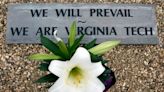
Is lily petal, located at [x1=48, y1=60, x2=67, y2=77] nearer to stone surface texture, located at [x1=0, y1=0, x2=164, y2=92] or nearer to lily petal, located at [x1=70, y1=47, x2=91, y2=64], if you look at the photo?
lily petal, located at [x1=70, y1=47, x2=91, y2=64]

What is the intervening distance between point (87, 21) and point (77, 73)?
5.67ft

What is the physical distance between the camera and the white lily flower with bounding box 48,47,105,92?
1822 mm

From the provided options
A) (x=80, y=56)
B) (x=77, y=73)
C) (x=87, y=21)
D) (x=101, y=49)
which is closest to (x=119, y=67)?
(x=87, y=21)

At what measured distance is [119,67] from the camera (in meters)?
3.46

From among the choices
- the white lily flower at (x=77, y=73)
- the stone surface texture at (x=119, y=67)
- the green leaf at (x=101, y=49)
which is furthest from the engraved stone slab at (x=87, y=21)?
the white lily flower at (x=77, y=73)

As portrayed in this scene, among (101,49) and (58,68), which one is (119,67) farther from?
(58,68)

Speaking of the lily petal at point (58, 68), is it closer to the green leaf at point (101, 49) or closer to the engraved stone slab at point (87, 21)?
the green leaf at point (101, 49)

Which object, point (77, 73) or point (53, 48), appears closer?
point (77, 73)

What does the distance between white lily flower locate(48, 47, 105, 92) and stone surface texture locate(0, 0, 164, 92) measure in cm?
146

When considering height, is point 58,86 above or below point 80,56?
below

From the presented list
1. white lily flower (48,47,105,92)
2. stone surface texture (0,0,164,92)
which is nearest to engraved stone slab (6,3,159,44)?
stone surface texture (0,0,164,92)

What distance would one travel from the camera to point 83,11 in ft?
12.0

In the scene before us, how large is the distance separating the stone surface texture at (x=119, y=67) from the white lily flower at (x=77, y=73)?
4.80 ft

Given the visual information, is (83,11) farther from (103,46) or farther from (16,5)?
(103,46)
